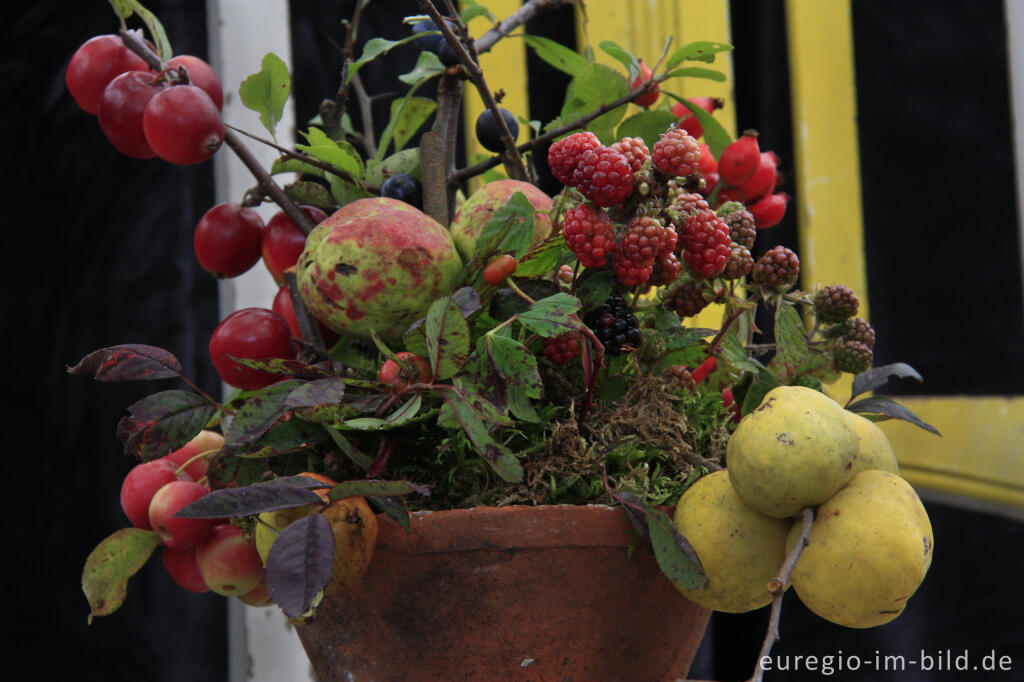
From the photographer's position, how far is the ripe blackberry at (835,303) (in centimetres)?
48

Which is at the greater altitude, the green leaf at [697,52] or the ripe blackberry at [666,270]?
the green leaf at [697,52]

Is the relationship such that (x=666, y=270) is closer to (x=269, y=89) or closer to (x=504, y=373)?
(x=504, y=373)

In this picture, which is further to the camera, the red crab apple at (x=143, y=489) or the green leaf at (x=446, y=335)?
the red crab apple at (x=143, y=489)

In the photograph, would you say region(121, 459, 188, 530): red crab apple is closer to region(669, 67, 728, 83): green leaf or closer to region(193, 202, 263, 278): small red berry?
region(193, 202, 263, 278): small red berry

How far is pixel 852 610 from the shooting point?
1.25 ft

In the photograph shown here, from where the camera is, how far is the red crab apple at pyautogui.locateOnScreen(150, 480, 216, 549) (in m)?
0.48

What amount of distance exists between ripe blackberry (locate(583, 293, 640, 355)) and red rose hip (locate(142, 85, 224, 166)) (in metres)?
0.25

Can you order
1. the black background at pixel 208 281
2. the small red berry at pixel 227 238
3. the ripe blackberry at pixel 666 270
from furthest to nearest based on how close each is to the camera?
1. the black background at pixel 208 281
2. the small red berry at pixel 227 238
3. the ripe blackberry at pixel 666 270

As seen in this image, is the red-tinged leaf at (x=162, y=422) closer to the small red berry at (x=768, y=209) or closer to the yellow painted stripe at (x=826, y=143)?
the small red berry at (x=768, y=209)

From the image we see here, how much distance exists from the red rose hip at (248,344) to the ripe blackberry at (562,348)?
164mm

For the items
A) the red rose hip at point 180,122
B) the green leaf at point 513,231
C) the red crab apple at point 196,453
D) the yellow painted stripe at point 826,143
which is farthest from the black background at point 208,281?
the green leaf at point 513,231

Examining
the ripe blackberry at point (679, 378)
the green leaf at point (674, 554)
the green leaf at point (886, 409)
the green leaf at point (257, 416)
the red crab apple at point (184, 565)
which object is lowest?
the red crab apple at point (184, 565)

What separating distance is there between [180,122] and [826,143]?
99 centimetres

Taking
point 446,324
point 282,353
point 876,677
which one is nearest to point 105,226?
point 282,353
